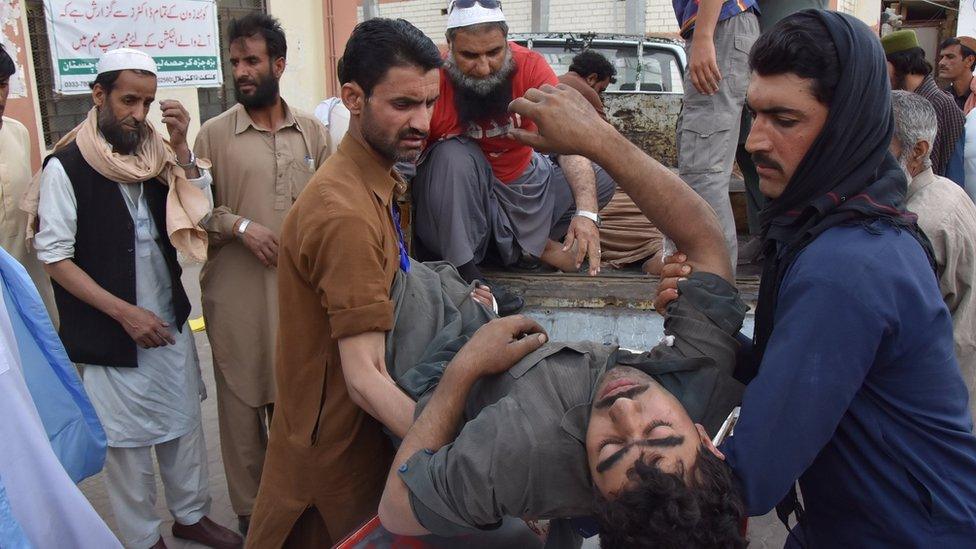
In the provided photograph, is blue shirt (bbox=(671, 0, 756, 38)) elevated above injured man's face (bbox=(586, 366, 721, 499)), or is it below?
above

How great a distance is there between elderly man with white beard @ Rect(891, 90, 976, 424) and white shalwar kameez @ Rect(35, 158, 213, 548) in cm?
270

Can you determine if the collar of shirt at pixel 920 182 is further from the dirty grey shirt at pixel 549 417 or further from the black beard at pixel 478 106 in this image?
the black beard at pixel 478 106

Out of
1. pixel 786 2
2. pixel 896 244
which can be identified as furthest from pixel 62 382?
pixel 786 2

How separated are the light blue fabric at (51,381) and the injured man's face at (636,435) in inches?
58.5

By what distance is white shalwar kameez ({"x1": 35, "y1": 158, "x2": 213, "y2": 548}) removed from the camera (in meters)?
3.16

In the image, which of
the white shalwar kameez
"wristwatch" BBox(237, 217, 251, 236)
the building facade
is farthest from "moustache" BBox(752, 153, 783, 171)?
the building facade

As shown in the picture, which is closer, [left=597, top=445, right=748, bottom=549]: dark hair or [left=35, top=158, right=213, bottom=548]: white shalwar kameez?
[left=597, top=445, right=748, bottom=549]: dark hair

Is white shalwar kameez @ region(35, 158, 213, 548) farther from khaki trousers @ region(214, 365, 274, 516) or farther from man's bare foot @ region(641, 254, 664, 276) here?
man's bare foot @ region(641, 254, 664, 276)

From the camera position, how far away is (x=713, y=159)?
3.30 m

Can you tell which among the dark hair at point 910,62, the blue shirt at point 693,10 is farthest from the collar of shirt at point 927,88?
the blue shirt at point 693,10

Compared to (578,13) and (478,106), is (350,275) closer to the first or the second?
(478,106)

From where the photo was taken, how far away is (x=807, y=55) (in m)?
1.48

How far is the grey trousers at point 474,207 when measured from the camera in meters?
3.39

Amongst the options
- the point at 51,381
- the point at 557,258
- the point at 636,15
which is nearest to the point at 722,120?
the point at 557,258
